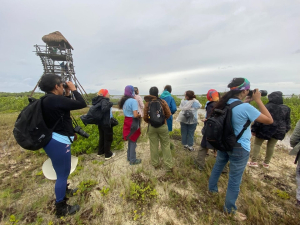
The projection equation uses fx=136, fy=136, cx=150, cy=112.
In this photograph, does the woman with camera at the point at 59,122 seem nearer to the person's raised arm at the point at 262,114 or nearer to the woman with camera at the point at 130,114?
the woman with camera at the point at 130,114

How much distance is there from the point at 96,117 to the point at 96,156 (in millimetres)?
1473

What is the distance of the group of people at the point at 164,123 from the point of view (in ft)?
6.06

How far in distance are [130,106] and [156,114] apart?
78 cm

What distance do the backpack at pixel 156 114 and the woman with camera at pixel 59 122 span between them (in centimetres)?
143

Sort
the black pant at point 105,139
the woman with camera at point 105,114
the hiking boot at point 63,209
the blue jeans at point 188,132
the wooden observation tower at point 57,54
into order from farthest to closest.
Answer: the wooden observation tower at point 57,54 → the blue jeans at point 188,132 → the black pant at point 105,139 → the woman with camera at point 105,114 → the hiking boot at point 63,209

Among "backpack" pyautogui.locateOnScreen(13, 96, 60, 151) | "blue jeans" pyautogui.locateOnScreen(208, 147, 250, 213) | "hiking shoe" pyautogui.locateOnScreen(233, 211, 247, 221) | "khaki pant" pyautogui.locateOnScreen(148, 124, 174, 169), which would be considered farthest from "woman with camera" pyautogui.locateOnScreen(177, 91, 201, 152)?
"backpack" pyautogui.locateOnScreen(13, 96, 60, 151)

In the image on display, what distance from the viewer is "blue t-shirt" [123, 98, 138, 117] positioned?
11.1ft

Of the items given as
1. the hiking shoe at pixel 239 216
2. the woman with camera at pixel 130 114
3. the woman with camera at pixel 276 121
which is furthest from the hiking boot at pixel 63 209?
the woman with camera at pixel 276 121

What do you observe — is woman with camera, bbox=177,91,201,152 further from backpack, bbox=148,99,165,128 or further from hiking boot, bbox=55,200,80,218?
hiking boot, bbox=55,200,80,218

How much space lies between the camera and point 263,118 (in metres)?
1.82

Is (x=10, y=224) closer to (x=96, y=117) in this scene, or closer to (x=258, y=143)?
(x=96, y=117)

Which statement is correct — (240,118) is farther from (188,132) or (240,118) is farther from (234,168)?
(188,132)

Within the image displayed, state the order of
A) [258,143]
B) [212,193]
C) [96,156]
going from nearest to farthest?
→ [212,193]
[258,143]
[96,156]

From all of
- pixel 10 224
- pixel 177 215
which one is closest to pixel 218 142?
pixel 177 215
